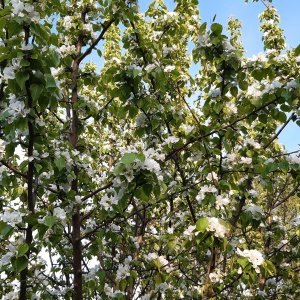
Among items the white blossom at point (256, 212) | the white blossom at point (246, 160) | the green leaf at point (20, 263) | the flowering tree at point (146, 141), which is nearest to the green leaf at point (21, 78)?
the flowering tree at point (146, 141)

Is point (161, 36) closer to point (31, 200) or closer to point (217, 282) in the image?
point (31, 200)

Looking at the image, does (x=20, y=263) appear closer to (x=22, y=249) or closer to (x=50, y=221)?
(x=22, y=249)

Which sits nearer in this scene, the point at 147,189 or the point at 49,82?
the point at 49,82

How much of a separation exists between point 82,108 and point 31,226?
76.2 inches

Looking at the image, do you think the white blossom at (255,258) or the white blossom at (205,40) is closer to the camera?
the white blossom at (255,258)

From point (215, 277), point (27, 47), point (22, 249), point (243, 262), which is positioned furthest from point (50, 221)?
point (215, 277)

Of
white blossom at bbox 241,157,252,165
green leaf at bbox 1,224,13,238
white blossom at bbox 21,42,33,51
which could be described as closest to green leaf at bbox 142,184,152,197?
green leaf at bbox 1,224,13,238

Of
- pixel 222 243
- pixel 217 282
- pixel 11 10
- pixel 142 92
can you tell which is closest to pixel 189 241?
pixel 222 243

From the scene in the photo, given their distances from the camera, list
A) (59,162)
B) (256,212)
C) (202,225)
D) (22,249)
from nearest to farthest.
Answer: (202,225)
(22,249)
(59,162)
(256,212)

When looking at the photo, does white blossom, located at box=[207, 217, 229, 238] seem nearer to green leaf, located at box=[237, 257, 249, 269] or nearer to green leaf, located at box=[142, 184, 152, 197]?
green leaf, located at box=[237, 257, 249, 269]

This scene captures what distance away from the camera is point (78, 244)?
13.4 feet

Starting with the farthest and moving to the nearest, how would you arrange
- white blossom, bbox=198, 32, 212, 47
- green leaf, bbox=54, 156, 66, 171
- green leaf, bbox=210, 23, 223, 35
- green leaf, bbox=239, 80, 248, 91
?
green leaf, bbox=239, 80, 248, 91
white blossom, bbox=198, 32, 212, 47
green leaf, bbox=210, 23, 223, 35
green leaf, bbox=54, 156, 66, 171

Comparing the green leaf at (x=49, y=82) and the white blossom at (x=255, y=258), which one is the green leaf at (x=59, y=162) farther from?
the white blossom at (x=255, y=258)

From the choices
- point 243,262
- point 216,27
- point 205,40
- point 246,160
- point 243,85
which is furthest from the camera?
point 246,160
